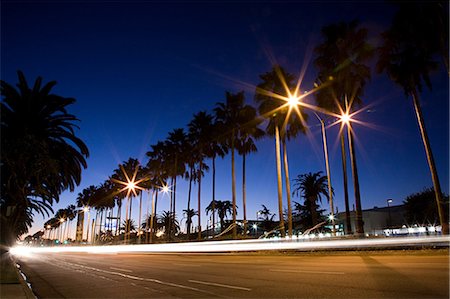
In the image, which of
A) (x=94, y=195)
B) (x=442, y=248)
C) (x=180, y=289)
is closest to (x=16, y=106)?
(x=180, y=289)

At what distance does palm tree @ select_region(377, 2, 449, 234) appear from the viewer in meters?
19.3

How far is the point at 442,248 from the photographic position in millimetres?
15023

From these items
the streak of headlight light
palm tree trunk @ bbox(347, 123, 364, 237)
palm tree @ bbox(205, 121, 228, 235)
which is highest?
palm tree @ bbox(205, 121, 228, 235)

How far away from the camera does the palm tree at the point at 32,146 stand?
1622 centimetres

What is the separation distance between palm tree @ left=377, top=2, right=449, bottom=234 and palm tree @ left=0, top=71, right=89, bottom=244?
2238cm

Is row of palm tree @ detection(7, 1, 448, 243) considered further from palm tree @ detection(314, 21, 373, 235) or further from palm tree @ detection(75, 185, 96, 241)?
palm tree @ detection(75, 185, 96, 241)

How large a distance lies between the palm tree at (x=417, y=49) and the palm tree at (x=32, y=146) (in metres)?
22.4

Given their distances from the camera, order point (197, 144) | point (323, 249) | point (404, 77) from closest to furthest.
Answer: point (323, 249), point (404, 77), point (197, 144)

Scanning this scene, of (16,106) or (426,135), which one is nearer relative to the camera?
(16,106)

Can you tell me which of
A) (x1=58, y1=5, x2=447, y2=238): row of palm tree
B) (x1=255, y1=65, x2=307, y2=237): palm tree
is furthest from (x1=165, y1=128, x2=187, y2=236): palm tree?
(x1=255, y1=65, x2=307, y2=237): palm tree

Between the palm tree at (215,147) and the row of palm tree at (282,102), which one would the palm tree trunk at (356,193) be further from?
the palm tree at (215,147)

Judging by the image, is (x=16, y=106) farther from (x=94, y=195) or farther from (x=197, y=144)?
(x=94, y=195)

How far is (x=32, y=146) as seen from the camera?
16.1 m

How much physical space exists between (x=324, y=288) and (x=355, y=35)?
77.9ft
